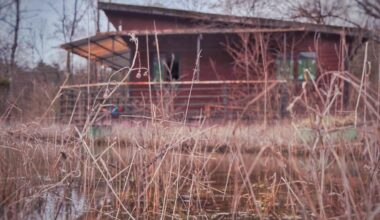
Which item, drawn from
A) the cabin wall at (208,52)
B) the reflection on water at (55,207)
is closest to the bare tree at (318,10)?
the cabin wall at (208,52)

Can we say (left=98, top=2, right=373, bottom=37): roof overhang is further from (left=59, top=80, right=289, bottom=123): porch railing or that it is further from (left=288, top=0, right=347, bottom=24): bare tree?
(left=288, top=0, right=347, bottom=24): bare tree

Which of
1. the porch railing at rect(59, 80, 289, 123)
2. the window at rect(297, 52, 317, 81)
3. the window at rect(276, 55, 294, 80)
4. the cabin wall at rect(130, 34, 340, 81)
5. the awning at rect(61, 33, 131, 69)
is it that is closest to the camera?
the porch railing at rect(59, 80, 289, 123)

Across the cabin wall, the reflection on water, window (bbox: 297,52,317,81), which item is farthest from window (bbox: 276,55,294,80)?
the reflection on water

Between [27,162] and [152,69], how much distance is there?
41.0 feet

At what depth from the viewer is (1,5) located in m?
25.6

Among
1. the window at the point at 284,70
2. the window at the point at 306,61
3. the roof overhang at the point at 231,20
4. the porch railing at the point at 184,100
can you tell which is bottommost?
the porch railing at the point at 184,100

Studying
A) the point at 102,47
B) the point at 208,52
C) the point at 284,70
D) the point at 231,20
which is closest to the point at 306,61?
the point at 231,20

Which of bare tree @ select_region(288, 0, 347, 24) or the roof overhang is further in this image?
bare tree @ select_region(288, 0, 347, 24)

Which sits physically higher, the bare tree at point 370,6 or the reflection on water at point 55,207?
the bare tree at point 370,6

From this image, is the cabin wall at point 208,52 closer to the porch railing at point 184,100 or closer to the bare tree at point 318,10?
the porch railing at point 184,100

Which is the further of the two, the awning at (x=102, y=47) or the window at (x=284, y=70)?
the awning at (x=102, y=47)

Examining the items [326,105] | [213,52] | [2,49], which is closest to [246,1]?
[213,52]

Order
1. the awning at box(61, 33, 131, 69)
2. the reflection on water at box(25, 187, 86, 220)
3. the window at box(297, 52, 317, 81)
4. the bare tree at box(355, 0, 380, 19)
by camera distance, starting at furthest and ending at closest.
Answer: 1. the bare tree at box(355, 0, 380, 19)
2. the window at box(297, 52, 317, 81)
3. the awning at box(61, 33, 131, 69)
4. the reflection on water at box(25, 187, 86, 220)

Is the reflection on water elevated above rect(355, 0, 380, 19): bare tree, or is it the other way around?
rect(355, 0, 380, 19): bare tree
